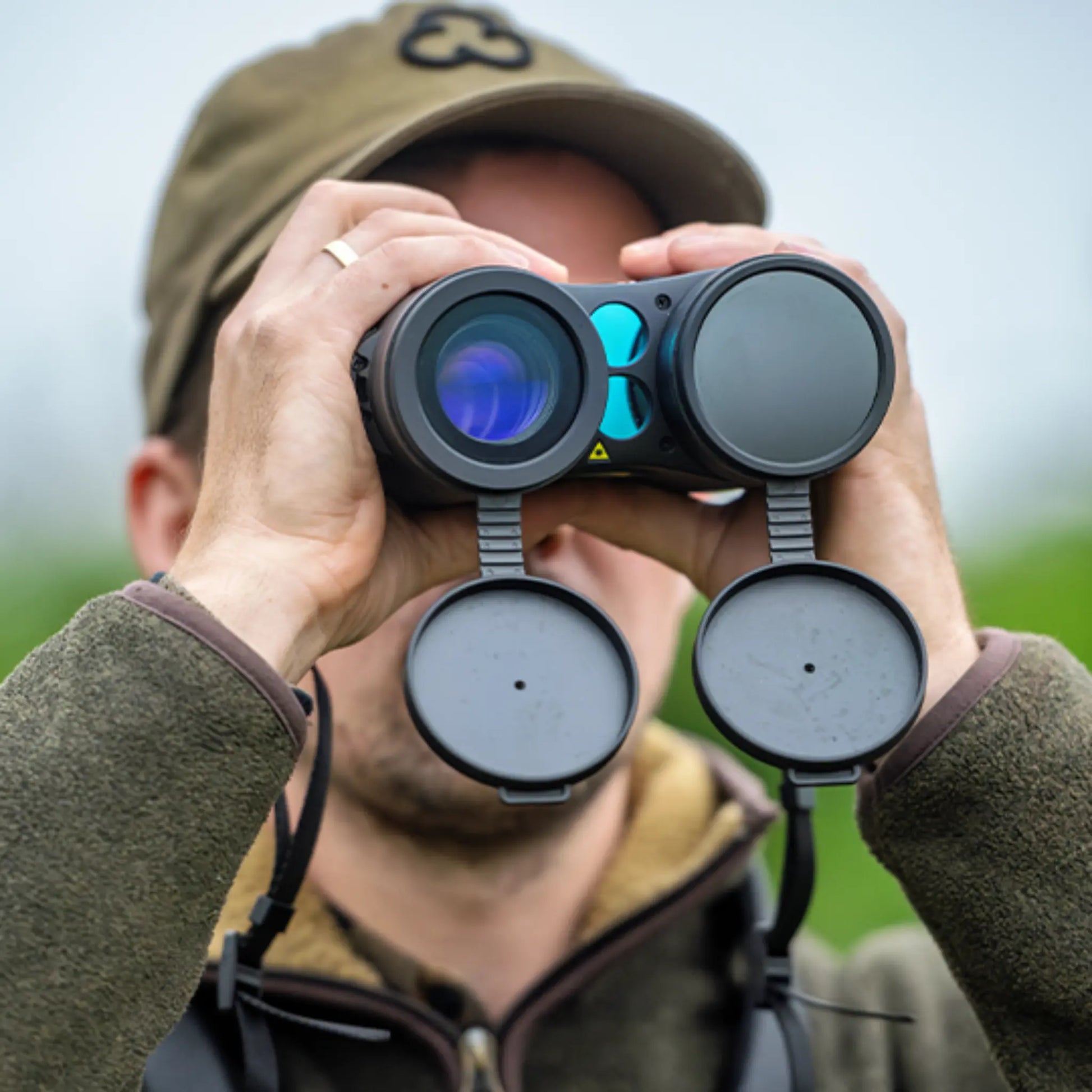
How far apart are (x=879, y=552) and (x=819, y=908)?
6.75 feet

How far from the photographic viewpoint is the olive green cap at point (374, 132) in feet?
5.06

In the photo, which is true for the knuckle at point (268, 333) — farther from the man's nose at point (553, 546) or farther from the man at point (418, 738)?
the man's nose at point (553, 546)

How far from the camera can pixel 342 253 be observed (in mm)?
1212

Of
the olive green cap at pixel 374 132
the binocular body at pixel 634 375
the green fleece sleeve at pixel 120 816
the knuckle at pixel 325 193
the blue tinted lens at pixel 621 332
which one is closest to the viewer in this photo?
the green fleece sleeve at pixel 120 816

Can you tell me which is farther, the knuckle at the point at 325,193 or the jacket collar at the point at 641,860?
the jacket collar at the point at 641,860

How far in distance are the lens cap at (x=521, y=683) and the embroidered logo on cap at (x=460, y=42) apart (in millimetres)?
905

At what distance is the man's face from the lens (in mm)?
1466

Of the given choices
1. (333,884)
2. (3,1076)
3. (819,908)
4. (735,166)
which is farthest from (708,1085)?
(819,908)

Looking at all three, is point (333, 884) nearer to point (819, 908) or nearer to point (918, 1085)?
point (918, 1085)

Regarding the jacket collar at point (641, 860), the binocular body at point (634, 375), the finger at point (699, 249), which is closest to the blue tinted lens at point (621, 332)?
the binocular body at point (634, 375)

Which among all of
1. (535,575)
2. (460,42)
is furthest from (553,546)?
(460,42)

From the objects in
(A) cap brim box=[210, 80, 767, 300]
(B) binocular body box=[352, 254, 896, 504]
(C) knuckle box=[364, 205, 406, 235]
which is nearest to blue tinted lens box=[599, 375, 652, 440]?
(B) binocular body box=[352, 254, 896, 504]

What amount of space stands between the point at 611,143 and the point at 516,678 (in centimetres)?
84

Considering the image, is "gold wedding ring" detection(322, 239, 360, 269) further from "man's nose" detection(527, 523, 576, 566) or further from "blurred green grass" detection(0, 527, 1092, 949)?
"blurred green grass" detection(0, 527, 1092, 949)
